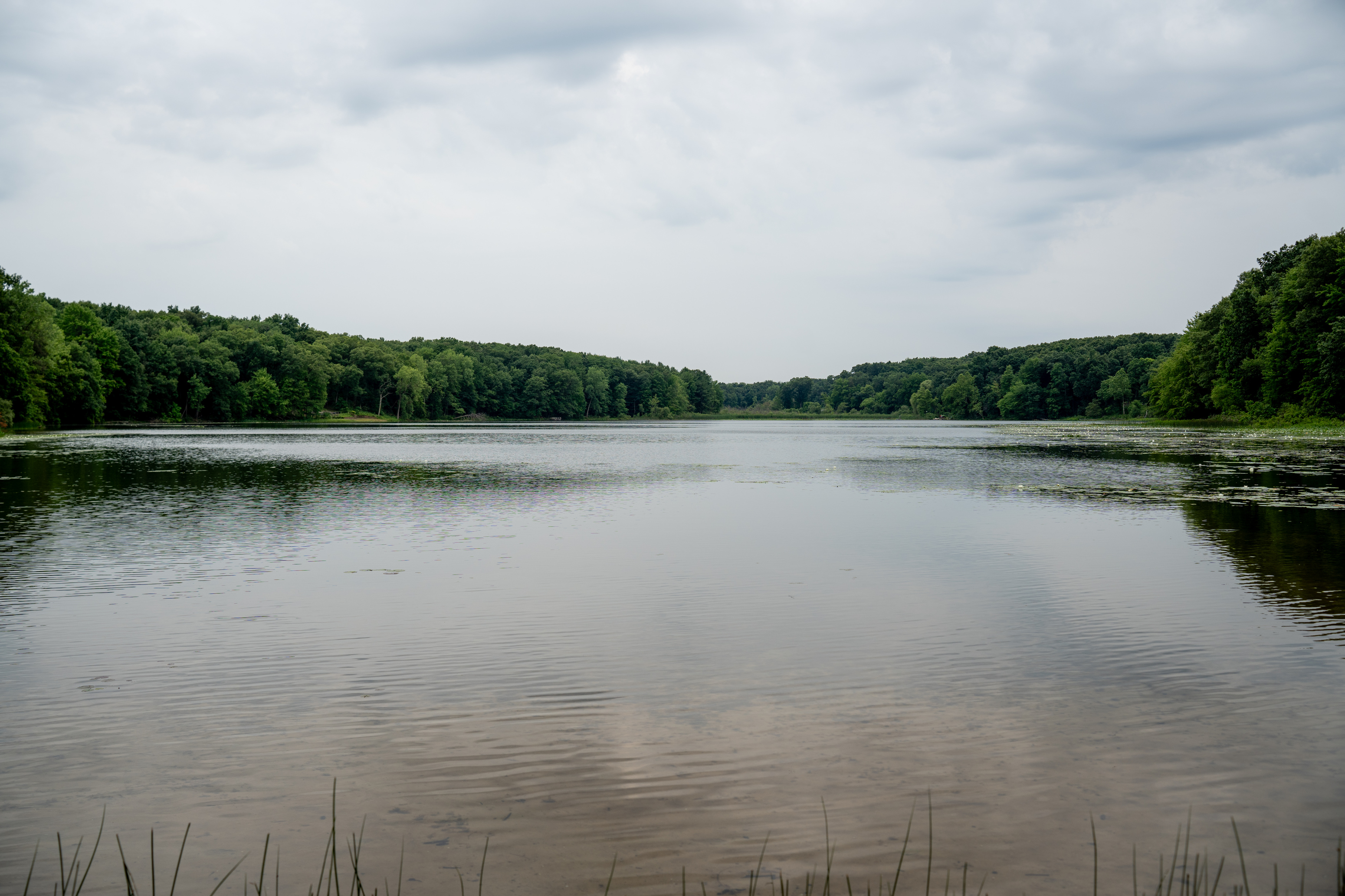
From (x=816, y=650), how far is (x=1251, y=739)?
3.65m

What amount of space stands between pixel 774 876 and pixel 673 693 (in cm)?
303

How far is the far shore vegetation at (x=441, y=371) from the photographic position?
2729 inches

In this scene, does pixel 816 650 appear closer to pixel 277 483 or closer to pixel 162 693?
pixel 162 693

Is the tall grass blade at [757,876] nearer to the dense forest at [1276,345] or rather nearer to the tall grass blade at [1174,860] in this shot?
the tall grass blade at [1174,860]

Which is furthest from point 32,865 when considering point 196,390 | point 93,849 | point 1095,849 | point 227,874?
point 196,390

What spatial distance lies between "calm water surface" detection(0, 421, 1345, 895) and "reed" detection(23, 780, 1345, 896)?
2.5 inches

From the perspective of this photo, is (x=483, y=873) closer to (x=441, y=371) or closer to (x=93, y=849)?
(x=93, y=849)

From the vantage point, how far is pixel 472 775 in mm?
5707

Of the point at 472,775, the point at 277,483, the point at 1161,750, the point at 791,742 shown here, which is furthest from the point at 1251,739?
the point at 277,483

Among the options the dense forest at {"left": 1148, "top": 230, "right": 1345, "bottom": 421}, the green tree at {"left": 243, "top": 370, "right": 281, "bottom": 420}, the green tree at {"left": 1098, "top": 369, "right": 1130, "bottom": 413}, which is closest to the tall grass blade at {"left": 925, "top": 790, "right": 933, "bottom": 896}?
the dense forest at {"left": 1148, "top": 230, "right": 1345, "bottom": 421}

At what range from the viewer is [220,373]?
116m

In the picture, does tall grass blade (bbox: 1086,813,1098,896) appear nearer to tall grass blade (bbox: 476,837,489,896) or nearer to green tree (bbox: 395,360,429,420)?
tall grass blade (bbox: 476,837,489,896)

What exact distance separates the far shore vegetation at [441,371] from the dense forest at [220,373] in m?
0.21

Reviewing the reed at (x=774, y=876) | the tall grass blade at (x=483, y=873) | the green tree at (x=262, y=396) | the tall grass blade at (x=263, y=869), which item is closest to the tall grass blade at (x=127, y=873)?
the reed at (x=774, y=876)
